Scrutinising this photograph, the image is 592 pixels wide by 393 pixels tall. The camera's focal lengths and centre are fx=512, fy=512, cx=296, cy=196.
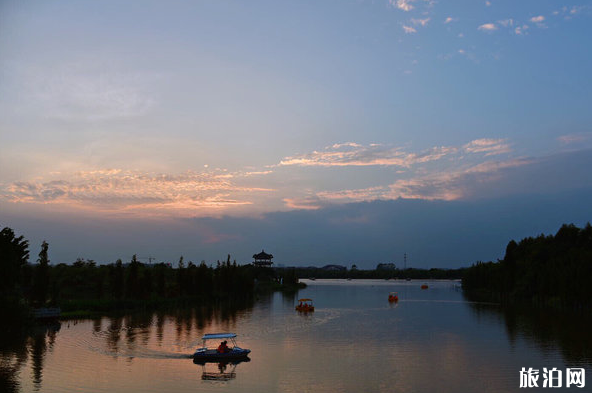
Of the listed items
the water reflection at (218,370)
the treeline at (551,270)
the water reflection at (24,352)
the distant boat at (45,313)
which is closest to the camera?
the water reflection at (24,352)

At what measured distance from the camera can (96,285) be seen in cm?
10481

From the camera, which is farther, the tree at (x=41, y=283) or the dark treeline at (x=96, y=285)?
the tree at (x=41, y=283)

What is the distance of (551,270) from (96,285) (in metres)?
90.0

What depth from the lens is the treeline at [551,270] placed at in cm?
8328

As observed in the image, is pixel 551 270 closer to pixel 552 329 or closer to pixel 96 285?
pixel 552 329

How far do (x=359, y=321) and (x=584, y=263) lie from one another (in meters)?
37.8

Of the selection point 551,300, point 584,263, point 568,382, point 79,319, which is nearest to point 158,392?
point 568,382

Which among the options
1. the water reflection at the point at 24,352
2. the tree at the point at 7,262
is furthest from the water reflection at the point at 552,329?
the tree at the point at 7,262

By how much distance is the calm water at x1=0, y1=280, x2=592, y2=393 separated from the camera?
3547 centimetres

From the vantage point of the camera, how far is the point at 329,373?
128ft

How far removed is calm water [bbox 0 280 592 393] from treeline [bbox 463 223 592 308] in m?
10.6

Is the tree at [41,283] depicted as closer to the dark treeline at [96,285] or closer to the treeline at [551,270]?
the dark treeline at [96,285]

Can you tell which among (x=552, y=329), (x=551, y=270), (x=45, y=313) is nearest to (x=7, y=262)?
(x=45, y=313)

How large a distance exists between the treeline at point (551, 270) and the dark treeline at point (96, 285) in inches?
2569
